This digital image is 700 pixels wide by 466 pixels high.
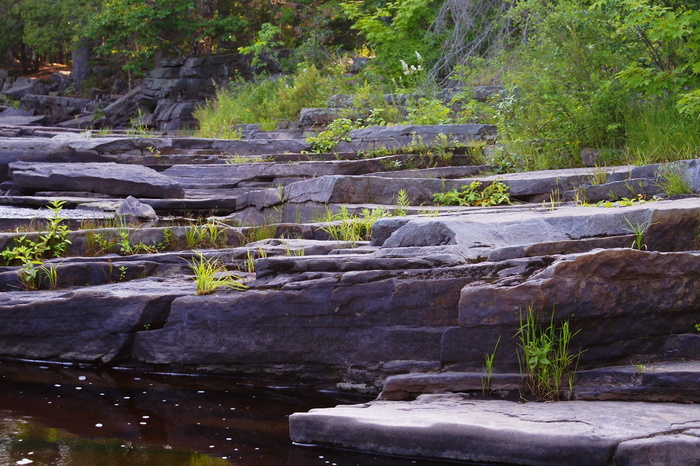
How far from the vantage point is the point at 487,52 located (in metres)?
15.1

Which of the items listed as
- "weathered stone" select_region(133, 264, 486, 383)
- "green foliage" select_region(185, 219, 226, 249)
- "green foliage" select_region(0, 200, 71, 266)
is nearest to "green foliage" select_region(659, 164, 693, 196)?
"weathered stone" select_region(133, 264, 486, 383)

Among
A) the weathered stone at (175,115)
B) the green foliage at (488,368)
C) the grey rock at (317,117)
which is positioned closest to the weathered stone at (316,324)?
the green foliage at (488,368)

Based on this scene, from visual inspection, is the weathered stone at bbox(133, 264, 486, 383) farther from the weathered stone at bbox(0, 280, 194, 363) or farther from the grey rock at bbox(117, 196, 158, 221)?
the grey rock at bbox(117, 196, 158, 221)

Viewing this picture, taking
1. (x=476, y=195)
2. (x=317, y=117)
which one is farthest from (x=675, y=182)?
(x=317, y=117)

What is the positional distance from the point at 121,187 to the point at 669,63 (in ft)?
22.6

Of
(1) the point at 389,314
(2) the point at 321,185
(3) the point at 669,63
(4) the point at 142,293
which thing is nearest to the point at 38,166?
(2) the point at 321,185

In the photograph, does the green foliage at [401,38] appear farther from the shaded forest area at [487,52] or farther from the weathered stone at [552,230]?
the weathered stone at [552,230]

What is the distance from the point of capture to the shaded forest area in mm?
7719

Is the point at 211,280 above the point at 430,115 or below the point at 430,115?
below

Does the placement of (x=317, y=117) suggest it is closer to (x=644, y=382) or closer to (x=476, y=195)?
(x=476, y=195)

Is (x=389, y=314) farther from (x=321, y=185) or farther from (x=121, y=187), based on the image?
(x=121, y=187)

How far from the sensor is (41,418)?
4457mm

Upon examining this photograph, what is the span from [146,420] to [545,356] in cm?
255

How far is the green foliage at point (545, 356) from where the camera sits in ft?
13.7
